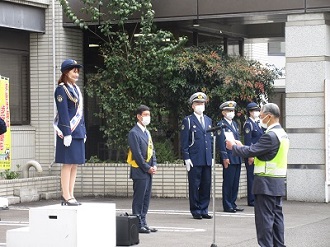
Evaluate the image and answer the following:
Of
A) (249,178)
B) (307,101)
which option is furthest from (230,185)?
(307,101)

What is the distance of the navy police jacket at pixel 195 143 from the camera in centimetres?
1572

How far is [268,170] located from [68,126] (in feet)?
8.51

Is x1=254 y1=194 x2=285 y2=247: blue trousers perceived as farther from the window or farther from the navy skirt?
the window

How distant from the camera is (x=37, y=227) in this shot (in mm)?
11180

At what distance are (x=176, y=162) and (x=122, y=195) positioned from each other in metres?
1.39

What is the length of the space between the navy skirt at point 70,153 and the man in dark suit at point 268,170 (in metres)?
1.98

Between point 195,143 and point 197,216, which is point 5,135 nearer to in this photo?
point 195,143

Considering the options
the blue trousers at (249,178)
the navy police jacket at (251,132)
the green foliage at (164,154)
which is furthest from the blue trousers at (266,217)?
the green foliage at (164,154)

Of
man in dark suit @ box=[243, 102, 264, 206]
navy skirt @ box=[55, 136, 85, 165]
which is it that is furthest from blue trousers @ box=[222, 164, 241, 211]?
navy skirt @ box=[55, 136, 85, 165]

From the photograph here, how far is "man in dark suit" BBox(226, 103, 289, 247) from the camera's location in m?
10.9

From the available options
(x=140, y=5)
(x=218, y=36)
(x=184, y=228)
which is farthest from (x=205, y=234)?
(x=218, y=36)

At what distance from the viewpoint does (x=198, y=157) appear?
619 inches

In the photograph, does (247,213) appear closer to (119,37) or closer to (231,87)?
(231,87)

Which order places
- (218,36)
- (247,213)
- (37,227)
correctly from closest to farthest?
(37,227)
(247,213)
(218,36)
